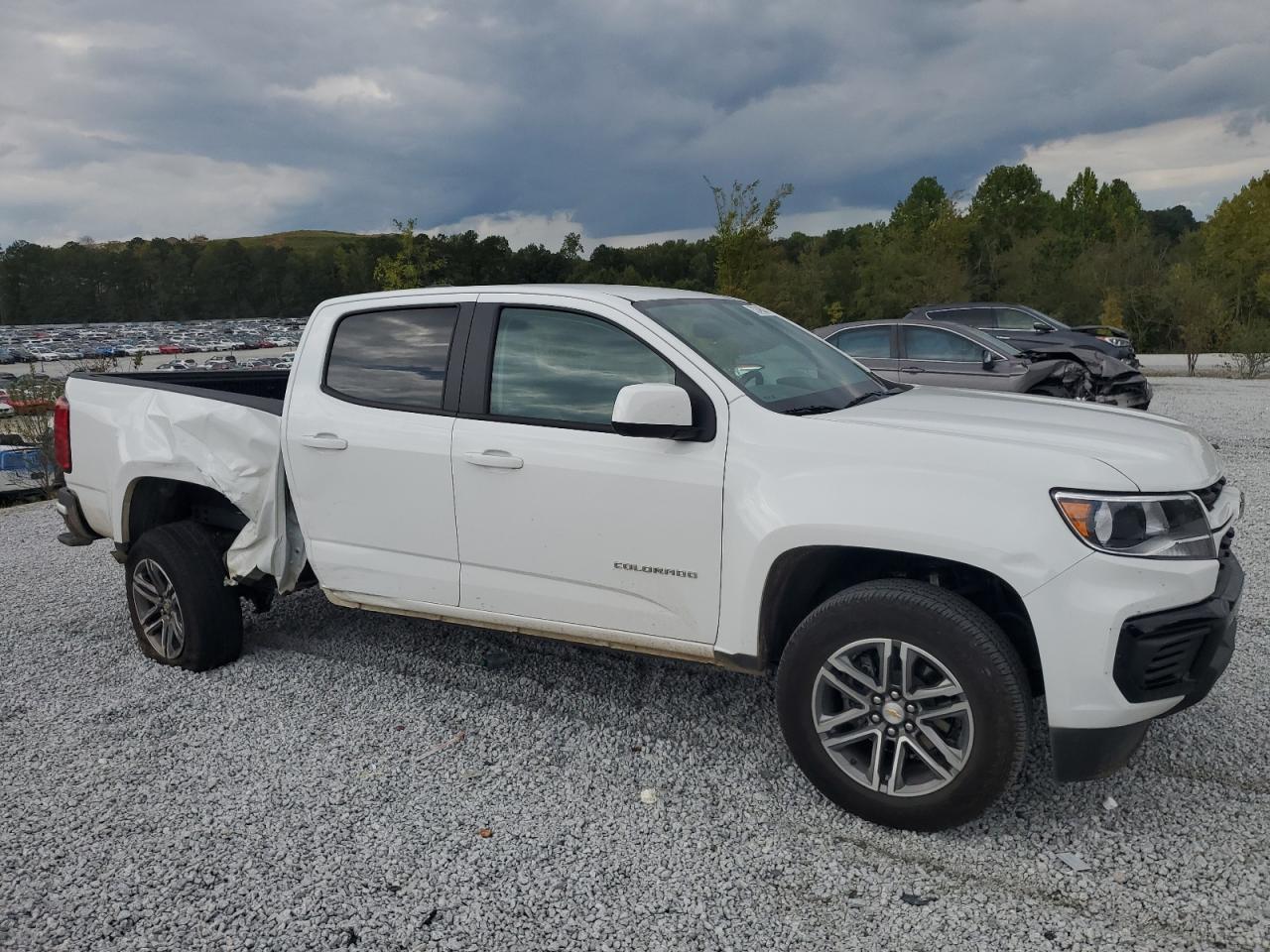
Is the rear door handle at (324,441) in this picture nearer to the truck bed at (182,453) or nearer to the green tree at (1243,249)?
the truck bed at (182,453)

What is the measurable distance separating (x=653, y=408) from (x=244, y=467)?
7.61 ft

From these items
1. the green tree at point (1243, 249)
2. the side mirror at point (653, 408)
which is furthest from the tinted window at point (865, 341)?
the green tree at point (1243, 249)

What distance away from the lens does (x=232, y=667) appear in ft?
15.4

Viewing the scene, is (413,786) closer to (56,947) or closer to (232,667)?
(56,947)

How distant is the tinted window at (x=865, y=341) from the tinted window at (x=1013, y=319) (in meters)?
4.36

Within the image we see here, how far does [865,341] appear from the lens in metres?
12.9

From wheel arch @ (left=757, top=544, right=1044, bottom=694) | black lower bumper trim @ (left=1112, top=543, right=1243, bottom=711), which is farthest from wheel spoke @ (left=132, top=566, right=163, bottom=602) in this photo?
black lower bumper trim @ (left=1112, top=543, right=1243, bottom=711)

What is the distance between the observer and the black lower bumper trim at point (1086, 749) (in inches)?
107

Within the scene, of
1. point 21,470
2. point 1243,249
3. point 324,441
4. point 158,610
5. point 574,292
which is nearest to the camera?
point 574,292

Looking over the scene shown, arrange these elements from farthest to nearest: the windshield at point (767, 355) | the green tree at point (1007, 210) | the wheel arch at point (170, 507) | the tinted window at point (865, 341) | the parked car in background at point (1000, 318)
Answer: the green tree at point (1007, 210), the parked car in background at point (1000, 318), the tinted window at point (865, 341), the wheel arch at point (170, 507), the windshield at point (767, 355)

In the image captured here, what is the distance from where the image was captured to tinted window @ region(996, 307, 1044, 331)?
15991 millimetres

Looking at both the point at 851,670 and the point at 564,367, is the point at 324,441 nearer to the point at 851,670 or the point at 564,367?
the point at 564,367

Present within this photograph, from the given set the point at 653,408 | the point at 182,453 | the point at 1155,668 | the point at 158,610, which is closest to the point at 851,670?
the point at 1155,668

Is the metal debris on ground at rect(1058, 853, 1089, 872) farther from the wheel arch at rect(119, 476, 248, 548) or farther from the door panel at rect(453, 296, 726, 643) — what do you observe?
the wheel arch at rect(119, 476, 248, 548)
